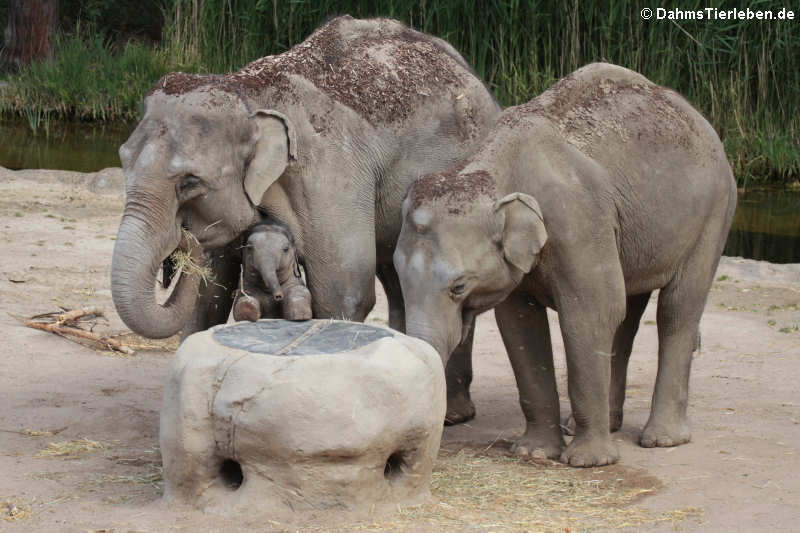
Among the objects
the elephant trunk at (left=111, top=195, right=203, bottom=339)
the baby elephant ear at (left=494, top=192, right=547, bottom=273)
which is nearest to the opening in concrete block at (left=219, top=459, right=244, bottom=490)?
the elephant trunk at (left=111, top=195, right=203, bottom=339)

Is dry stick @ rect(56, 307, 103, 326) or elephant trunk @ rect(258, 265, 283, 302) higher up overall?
elephant trunk @ rect(258, 265, 283, 302)

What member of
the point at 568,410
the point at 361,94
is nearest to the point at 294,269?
the point at 361,94

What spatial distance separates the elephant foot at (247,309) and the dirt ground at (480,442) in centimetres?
74

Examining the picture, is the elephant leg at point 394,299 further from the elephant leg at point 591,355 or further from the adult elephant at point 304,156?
the elephant leg at point 591,355

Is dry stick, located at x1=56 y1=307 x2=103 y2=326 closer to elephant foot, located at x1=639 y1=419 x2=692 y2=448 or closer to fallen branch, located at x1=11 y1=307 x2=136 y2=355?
fallen branch, located at x1=11 y1=307 x2=136 y2=355

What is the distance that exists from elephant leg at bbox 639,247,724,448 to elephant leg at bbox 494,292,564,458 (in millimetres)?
537

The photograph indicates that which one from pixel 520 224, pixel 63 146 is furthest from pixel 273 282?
pixel 63 146

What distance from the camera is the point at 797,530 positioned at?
4.74 m

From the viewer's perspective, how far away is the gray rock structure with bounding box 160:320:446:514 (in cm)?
438

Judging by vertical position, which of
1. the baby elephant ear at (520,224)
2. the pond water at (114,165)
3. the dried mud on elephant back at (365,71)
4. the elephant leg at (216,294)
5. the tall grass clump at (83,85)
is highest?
the dried mud on elephant back at (365,71)

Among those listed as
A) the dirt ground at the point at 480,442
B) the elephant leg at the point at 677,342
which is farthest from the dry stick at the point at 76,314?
the elephant leg at the point at 677,342

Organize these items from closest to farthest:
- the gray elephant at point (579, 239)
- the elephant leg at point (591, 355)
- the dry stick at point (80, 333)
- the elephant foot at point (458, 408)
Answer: the gray elephant at point (579, 239) < the elephant leg at point (591, 355) < the elephant foot at point (458, 408) < the dry stick at point (80, 333)

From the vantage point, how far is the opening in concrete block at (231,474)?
15.3 feet

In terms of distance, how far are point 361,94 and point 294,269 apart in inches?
34.4
